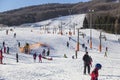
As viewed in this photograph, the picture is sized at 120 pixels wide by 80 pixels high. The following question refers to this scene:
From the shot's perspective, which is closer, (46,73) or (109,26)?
(46,73)

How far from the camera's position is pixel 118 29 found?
146m

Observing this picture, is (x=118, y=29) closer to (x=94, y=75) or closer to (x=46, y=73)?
(x=46, y=73)

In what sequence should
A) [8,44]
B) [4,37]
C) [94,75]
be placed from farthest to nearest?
[4,37]
[8,44]
[94,75]

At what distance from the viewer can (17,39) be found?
80.0m

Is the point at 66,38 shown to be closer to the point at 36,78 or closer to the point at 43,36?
the point at 43,36

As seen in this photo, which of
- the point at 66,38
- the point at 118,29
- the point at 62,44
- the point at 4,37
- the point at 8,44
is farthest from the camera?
the point at 118,29

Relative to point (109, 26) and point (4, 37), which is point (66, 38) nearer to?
point (4, 37)

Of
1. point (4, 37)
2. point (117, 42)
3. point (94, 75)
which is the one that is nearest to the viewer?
point (94, 75)

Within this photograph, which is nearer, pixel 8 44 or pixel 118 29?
pixel 8 44

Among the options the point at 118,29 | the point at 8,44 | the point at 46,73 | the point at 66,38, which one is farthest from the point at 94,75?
the point at 118,29

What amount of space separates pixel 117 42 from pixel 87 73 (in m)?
77.7

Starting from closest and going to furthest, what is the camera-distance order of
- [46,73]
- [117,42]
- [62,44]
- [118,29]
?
1. [46,73]
2. [62,44]
3. [117,42]
4. [118,29]

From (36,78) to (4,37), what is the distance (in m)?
54.4

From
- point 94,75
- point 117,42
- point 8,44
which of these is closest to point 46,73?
point 94,75
